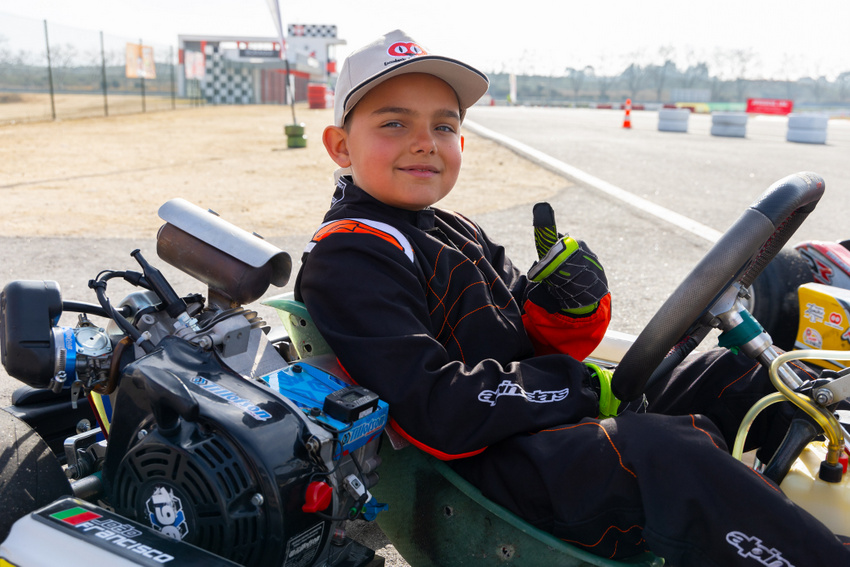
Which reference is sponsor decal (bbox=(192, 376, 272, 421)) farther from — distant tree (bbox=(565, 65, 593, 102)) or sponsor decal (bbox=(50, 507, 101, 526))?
distant tree (bbox=(565, 65, 593, 102))

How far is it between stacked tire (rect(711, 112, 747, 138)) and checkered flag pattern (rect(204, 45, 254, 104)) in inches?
1140

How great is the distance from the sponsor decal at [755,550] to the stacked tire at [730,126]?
16.9 m

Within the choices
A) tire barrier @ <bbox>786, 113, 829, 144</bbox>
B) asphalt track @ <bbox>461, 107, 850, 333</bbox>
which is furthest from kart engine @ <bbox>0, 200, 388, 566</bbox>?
tire barrier @ <bbox>786, 113, 829, 144</bbox>

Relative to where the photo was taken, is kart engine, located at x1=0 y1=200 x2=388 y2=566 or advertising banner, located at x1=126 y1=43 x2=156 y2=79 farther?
advertising banner, located at x1=126 y1=43 x2=156 y2=79

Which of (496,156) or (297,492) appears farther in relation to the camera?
(496,156)

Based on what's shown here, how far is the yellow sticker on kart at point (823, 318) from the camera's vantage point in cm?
221

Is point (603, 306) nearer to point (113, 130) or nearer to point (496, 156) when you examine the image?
point (496, 156)

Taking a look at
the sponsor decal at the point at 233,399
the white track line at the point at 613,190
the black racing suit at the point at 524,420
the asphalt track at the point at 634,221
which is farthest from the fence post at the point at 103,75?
the sponsor decal at the point at 233,399

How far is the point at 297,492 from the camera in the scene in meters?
1.16

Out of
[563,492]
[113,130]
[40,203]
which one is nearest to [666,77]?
[113,130]

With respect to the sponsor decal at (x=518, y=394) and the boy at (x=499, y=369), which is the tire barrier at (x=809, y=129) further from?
the sponsor decal at (x=518, y=394)

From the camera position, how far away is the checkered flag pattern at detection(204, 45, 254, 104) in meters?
38.7

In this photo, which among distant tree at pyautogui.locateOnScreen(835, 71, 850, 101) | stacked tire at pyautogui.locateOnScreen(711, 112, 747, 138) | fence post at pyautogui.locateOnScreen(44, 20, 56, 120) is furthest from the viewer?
distant tree at pyautogui.locateOnScreen(835, 71, 850, 101)

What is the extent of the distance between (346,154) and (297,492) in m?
0.91
